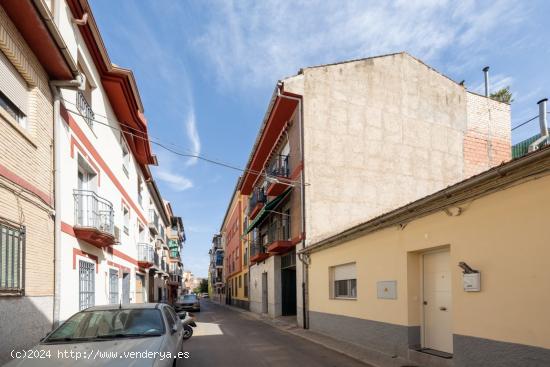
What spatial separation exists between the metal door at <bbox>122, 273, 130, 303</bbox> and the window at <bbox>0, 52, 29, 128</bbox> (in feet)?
36.3

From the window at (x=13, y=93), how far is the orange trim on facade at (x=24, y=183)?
2.94ft

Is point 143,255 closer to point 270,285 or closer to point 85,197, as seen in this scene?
point 270,285

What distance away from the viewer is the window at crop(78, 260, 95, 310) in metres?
10.3

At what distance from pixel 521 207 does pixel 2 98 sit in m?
8.16

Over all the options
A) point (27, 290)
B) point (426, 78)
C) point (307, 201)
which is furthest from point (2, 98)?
point (426, 78)

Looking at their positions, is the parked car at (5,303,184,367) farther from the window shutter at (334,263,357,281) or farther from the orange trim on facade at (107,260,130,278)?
the orange trim on facade at (107,260,130,278)

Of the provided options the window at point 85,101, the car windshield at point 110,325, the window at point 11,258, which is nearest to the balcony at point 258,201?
the window at point 85,101

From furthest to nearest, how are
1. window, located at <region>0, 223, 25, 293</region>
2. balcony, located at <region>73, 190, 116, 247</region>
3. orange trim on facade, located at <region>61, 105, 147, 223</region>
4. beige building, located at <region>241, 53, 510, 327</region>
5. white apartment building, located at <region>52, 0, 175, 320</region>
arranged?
beige building, located at <region>241, 53, 510, 327</region>, balcony, located at <region>73, 190, 116, 247</region>, orange trim on facade, located at <region>61, 105, 147, 223</region>, white apartment building, located at <region>52, 0, 175, 320</region>, window, located at <region>0, 223, 25, 293</region>

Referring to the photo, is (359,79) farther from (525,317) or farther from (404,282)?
(525,317)

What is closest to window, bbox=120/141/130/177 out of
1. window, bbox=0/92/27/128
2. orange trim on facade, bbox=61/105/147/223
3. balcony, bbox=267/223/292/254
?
orange trim on facade, bbox=61/105/147/223

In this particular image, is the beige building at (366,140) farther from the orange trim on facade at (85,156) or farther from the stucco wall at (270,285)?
the orange trim on facade at (85,156)

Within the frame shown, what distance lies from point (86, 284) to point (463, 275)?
29.4 feet

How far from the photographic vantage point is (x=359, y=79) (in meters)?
18.4

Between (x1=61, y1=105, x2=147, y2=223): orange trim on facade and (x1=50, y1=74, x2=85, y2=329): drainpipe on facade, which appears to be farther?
(x1=61, y1=105, x2=147, y2=223): orange trim on facade
